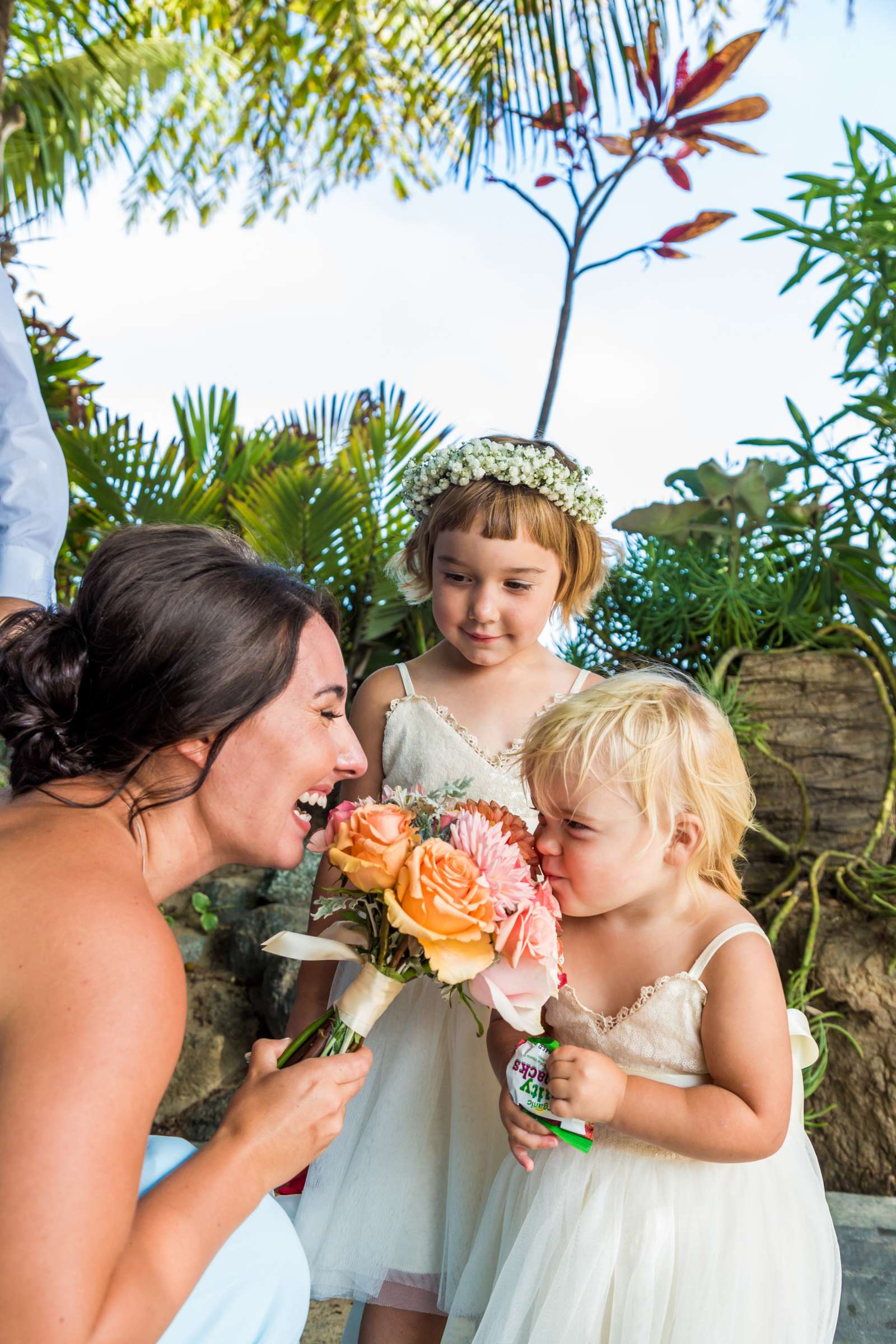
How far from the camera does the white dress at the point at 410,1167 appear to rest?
6.69ft

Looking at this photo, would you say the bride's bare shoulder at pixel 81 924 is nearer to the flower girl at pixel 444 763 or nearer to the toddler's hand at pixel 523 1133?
the toddler's hand at pixel 523 1133

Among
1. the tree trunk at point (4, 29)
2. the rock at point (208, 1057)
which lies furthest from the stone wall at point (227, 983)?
the tree trunk at point (4, 29)

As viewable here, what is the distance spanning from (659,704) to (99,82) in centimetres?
993

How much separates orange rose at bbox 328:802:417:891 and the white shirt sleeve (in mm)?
1411

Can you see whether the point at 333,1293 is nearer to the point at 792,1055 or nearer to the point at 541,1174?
the point at 541,1174

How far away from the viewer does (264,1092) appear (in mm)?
1522

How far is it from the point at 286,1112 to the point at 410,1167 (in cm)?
75

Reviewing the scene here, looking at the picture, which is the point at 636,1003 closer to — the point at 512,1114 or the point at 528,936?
the point at 512,1114

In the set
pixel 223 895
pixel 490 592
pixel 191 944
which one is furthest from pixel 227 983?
pixel 490 592

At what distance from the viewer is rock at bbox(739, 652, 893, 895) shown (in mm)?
3779

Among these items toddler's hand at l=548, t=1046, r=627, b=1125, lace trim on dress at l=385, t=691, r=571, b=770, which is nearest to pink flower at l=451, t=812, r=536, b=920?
toddler's hand at l=548, t=1046, r=627, b=1125

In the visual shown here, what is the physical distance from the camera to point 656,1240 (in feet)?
5.78

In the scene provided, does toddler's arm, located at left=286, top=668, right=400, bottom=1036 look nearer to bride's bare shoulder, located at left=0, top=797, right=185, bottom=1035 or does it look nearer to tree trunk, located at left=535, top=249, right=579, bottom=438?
bride's bare shoulder, located at left=0, top=797, right=185, bottom=1035

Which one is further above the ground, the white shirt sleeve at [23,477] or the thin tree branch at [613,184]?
the thin tree branch at [613,184]
